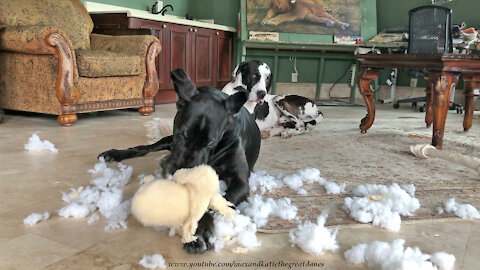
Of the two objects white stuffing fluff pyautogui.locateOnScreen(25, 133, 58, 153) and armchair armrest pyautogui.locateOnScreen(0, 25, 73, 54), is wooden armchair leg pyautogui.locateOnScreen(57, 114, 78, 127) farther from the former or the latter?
white stuffing fluff pyautogui.locateOnScreen(25, 133, 58, 153)

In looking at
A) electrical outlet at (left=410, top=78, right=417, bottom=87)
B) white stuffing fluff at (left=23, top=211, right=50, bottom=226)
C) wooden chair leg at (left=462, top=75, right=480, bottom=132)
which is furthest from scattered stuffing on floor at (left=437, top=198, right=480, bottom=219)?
electrical outlet at (left=410, top=78, right=417, bottom=87)

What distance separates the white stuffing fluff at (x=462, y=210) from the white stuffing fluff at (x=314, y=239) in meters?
0.63

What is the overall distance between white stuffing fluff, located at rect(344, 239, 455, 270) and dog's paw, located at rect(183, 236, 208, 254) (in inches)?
16.7

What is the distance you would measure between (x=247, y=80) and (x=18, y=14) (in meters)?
2.31

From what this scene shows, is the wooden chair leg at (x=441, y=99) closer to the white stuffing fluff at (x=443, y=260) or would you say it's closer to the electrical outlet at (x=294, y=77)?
the white stuffing fluff at (x=443, y=260)

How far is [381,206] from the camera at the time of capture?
1.54m

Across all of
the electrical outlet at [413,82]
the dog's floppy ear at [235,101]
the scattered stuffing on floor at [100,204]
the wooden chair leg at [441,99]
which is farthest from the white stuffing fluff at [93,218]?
the electrical outlet at [413,82]

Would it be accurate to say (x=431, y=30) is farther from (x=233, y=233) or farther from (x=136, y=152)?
(x=233, y=233)

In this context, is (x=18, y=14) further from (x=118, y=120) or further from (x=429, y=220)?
(x=429, y=220)

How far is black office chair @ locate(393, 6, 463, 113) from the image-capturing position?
421 centimetres

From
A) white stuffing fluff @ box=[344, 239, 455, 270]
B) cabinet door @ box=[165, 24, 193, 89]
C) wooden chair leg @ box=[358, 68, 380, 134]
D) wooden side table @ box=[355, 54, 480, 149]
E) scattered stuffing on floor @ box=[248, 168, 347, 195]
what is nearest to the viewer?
white stuffing fluff @ box=[344, 239, 455, 270]

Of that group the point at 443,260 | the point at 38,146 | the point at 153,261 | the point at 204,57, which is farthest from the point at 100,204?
the point at 204,57

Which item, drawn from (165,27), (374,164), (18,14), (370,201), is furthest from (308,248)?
(165,27)

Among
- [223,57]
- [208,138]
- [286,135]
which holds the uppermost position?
[223,57]
